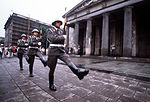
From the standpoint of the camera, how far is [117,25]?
21.7 m

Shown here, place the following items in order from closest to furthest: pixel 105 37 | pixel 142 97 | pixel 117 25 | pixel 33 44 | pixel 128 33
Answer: pixel 142 97, pixel 33 44, pixel 128 33, pixel 105 37, pixel 117 25

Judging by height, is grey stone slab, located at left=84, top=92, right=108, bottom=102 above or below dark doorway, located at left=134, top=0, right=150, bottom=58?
below

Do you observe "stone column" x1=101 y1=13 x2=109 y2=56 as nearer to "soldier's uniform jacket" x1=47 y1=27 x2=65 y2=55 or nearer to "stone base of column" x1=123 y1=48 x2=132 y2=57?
"stone base of column" x1=123 y1=48 x2=132 y2=57

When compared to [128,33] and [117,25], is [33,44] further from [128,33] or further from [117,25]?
[117,25]

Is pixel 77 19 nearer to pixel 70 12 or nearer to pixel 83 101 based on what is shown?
pixel 70 12

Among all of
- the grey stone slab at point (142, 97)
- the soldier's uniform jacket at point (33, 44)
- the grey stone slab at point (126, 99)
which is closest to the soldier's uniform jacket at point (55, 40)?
the grey stone slab at point (126, 99)

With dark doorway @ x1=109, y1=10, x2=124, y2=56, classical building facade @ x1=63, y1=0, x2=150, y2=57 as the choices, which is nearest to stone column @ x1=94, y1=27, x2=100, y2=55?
classical building facade @ x1=63, y1=0, x2=150, y2=57

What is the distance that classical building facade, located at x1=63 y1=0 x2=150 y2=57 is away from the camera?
566 inches

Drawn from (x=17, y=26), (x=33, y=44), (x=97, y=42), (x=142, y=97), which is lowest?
(x=142, y=97)

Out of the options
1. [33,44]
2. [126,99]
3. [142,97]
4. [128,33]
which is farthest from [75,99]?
[128,33]

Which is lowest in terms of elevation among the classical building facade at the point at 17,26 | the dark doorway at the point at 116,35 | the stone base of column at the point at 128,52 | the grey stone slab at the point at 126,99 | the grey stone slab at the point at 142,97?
the grey stone slab at the point at 142,97

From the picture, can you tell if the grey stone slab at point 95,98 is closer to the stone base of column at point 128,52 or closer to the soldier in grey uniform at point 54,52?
the soldier in grey uniform at point 54,52

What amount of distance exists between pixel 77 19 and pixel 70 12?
9.77 feet

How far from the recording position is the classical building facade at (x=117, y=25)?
47.1ft
